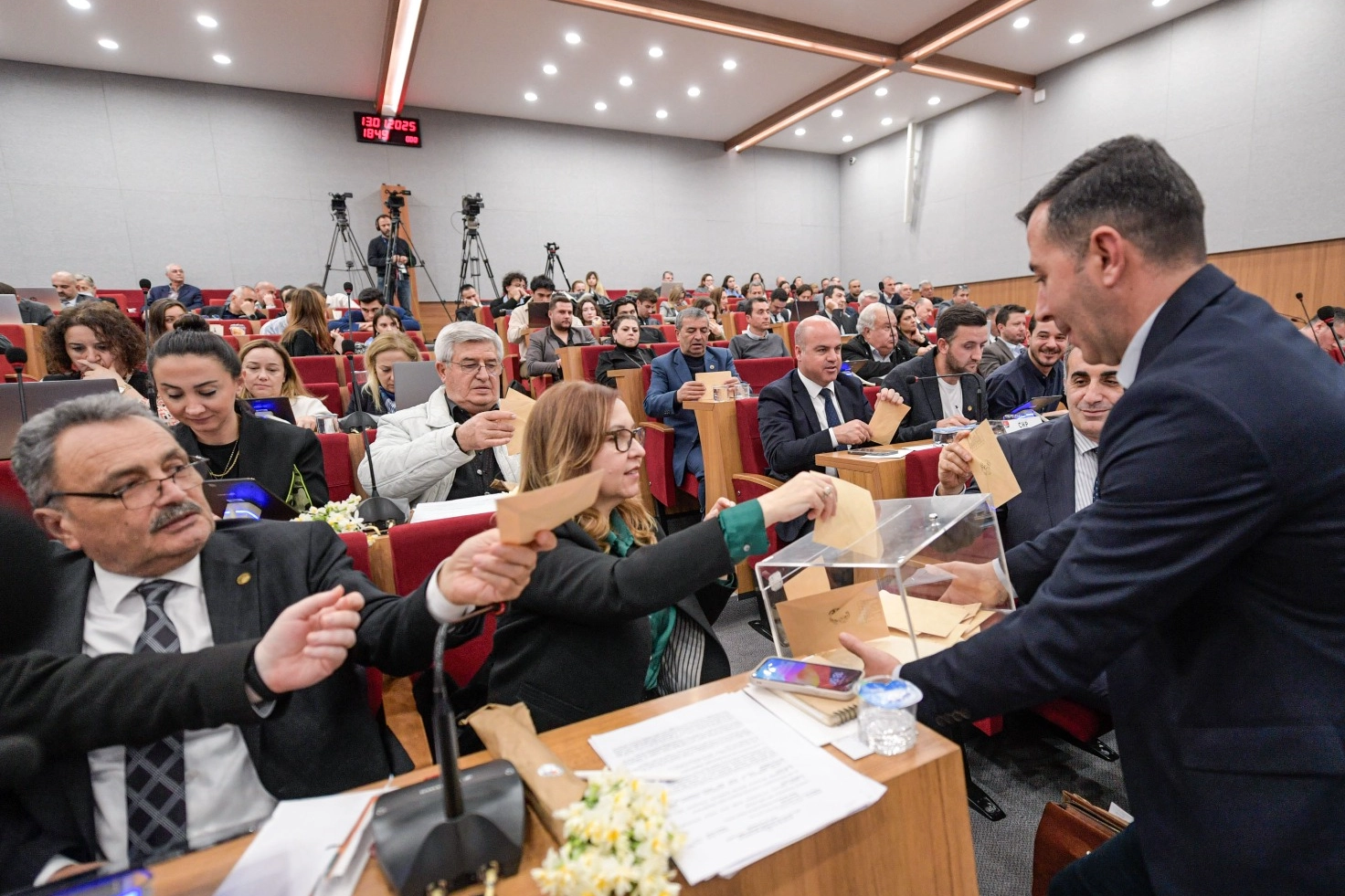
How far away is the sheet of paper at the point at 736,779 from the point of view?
0.69 meters

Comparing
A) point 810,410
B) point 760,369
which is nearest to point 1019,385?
point 810,410

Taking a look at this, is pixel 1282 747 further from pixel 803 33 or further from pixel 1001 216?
pixel 1001 216

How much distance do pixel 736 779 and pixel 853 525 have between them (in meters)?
0.42

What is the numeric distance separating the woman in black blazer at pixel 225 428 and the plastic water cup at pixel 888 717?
1.89 m

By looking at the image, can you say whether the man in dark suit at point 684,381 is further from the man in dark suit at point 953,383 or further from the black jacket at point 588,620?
the black jacket at point 588,620

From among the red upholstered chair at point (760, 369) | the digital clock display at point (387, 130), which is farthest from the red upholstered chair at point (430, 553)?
the digital clock display at point (387, 130)

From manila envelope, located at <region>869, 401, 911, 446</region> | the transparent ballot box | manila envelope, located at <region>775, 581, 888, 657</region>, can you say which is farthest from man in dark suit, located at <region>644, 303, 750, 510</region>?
manila envelope, located at <region>775, 581, 888, 657</region>

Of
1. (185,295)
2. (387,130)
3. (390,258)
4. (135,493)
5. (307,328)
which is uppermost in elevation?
(387,130)

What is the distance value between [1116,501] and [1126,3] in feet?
32.8

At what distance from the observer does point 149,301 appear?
7621 mm

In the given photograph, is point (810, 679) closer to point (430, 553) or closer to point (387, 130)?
point (430, 553)

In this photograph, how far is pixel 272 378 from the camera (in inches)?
121

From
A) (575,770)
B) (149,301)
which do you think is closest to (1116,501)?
(575,770)

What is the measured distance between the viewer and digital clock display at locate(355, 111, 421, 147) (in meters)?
9.49
